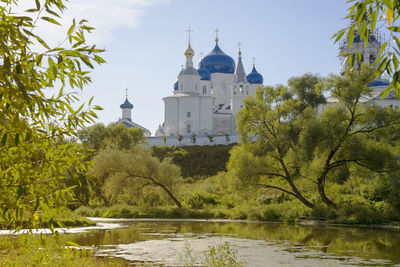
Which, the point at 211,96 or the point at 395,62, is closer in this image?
the point at 395,62

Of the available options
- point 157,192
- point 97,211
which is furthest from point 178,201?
point 97,211

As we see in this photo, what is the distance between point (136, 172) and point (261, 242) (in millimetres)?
10885

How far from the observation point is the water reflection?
1060cm

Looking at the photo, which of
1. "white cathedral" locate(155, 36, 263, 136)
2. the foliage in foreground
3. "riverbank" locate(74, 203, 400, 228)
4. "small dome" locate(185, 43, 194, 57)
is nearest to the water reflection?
"riverbank" locate(74, 203, 400, 228)

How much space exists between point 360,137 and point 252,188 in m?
4.60

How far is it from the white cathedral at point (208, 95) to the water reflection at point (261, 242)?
35301 mm

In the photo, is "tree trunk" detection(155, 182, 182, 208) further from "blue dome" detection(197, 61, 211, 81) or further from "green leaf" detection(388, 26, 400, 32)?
"blue dome" detection(197, 61, 211, 81)

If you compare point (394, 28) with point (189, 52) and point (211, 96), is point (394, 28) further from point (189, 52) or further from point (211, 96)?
point (211, 96)

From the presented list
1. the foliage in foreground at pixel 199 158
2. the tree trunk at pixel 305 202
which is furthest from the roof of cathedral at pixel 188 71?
the tree trunk at pixel 305 202

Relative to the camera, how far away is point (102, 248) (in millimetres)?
12195

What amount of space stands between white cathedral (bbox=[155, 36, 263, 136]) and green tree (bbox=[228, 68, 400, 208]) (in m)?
32.4

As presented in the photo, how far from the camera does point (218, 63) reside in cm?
6462

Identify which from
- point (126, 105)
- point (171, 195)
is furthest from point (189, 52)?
point (171, 195)

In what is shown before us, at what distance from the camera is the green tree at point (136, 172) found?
23.1 meters
